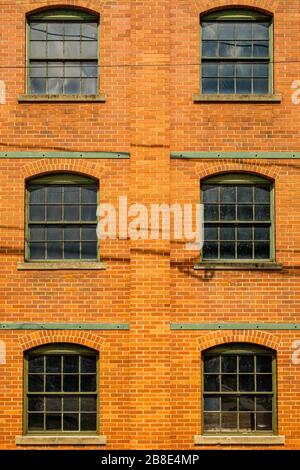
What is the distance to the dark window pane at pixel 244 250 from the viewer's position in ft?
52.4

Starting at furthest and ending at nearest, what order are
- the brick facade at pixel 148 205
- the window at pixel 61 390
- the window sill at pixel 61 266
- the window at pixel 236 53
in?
the window at pixel 236 53 → the window sill at pixel 61 266 → the window at pixel 61 390 → the brick facade at pixel 148 205

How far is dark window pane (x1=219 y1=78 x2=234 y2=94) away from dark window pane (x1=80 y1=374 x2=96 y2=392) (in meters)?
6.27

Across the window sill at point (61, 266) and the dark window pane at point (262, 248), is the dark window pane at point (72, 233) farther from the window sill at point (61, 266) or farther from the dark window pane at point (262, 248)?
the dark window pane at point (262, 248)

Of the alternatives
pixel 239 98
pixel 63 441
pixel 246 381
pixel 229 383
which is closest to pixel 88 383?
pixel 63 441

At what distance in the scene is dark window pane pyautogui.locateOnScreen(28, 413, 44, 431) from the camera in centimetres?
1554

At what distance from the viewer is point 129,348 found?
50.9 feet

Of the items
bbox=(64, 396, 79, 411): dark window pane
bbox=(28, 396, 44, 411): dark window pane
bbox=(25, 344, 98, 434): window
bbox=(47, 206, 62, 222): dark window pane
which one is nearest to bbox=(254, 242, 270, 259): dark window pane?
bbox=(25, 344, 98, 434): window

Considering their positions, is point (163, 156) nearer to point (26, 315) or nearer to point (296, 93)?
point (296, 93)

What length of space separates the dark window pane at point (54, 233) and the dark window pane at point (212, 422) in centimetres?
452

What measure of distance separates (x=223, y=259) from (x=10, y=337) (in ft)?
14.5

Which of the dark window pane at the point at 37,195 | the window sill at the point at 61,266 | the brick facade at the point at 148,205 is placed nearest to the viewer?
the brick facade at the point at 148,205

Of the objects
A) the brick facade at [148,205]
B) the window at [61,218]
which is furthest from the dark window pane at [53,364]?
the window at [61,218]

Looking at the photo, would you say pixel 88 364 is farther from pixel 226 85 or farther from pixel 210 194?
pixel 226 85

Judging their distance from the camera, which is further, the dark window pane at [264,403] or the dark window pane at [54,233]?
the dark window pane at [54,233]
